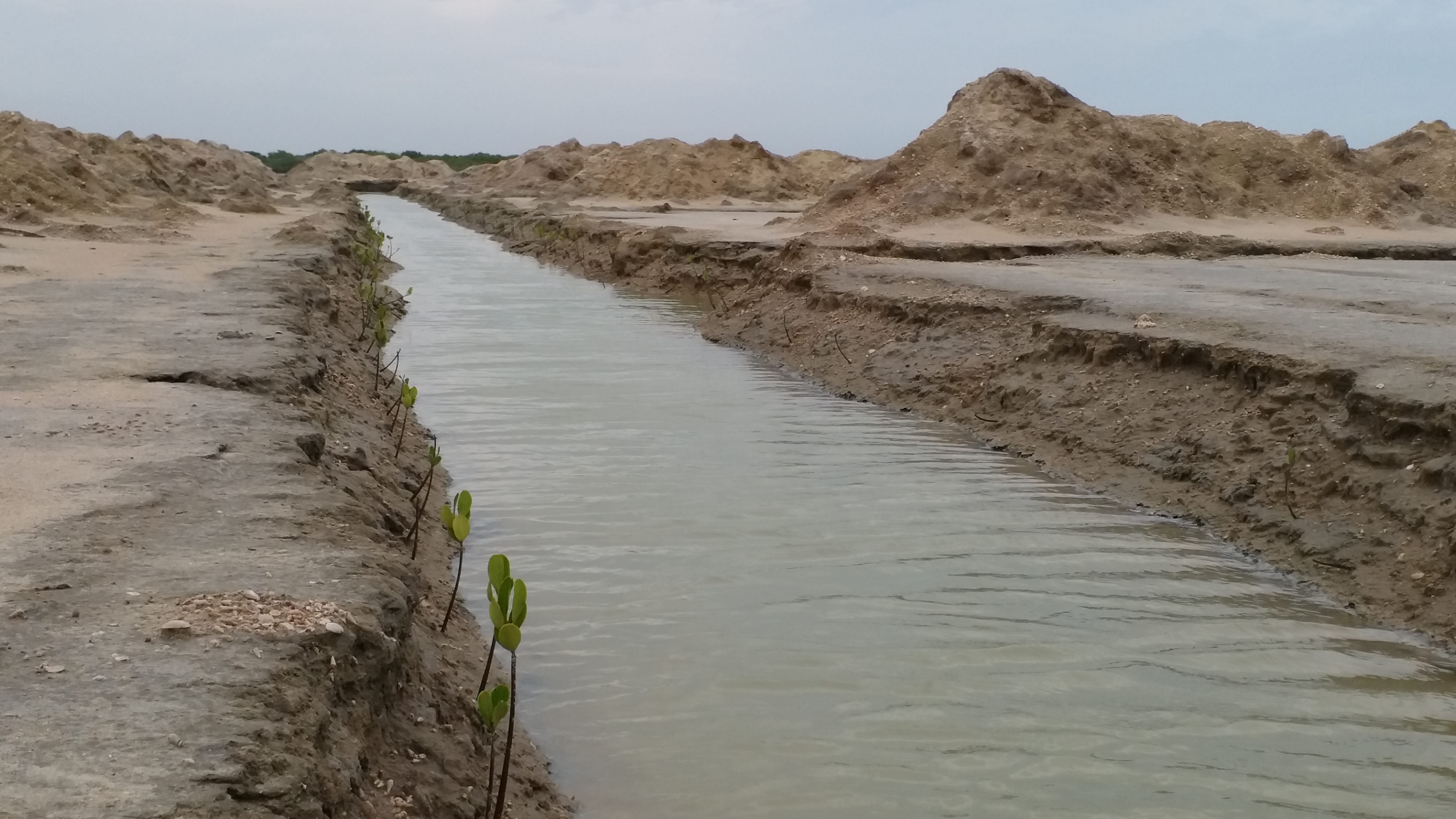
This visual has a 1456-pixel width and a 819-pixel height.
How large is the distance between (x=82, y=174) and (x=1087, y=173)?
1463 cm

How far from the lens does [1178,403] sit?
7098 mm

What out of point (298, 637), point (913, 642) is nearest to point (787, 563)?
point (913, 642)

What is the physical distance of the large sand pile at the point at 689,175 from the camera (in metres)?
35.0

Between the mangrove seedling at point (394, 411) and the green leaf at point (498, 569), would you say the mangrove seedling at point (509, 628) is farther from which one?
the mangrove seedling at point (394, 411)

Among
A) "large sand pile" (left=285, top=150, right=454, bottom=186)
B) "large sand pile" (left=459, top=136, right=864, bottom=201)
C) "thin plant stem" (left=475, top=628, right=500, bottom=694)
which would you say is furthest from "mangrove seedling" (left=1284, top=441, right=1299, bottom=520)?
"large sand pile" (left=285, top=150, right=454, bottom=186)

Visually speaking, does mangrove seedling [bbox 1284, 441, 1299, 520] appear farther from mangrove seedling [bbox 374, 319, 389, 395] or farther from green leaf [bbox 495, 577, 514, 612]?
mangrove seedling [bbox 374, 319, 389, 395]

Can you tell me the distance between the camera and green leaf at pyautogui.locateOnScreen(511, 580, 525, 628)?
2658 mm

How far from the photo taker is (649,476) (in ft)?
21.7

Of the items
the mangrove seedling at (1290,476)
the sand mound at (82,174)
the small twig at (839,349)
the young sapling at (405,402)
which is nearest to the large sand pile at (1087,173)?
the small twig at (839,349)

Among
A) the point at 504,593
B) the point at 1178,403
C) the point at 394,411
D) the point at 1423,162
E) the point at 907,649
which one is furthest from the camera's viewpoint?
the point at 1423,162

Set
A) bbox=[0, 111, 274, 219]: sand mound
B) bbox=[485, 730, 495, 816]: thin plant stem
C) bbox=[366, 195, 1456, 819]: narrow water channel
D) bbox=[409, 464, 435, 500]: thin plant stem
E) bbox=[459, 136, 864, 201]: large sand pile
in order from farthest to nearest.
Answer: bbox=[459, 136, 864, 201]: large sand pile, bbox=[0, 111, 274, 219]: sand mound, bbox=[409, 464, 435, 500]: thin plant stem, bbox=[366, 195, 1456, 819]: narrow water channel, bbox=[485, 730, 495, 816]: thin plant stem

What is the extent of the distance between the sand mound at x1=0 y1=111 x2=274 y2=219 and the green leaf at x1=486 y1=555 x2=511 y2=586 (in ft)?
51.8

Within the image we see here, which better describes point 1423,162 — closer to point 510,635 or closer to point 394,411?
point 394,411

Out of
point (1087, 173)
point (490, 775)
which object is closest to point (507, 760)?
point (490, 775)
